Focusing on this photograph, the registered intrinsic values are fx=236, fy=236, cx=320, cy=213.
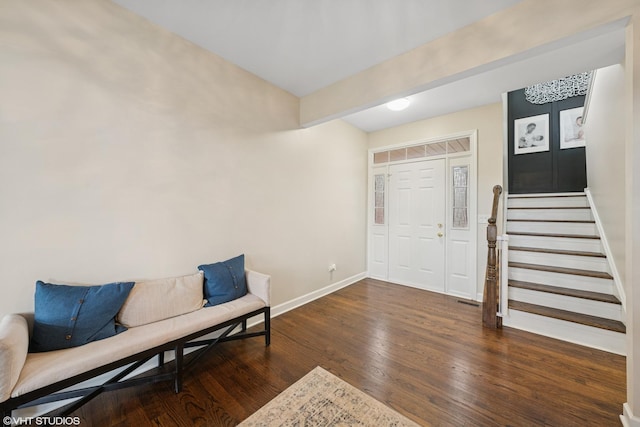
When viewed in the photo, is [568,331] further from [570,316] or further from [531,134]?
[531,134]

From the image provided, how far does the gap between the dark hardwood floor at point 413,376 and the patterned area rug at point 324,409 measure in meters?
0.08

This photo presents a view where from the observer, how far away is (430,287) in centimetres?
384

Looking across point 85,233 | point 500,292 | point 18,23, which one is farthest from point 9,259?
point 500,292

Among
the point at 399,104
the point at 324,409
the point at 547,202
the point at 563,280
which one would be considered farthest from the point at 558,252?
the point at 324,409

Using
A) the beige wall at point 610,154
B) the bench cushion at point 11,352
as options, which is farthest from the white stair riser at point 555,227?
the bench cushion at point 11,352

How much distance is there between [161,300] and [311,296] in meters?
1.96

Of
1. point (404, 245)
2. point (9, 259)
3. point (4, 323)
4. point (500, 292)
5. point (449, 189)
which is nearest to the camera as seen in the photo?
point (4, 323)

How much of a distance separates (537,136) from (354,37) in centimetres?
496

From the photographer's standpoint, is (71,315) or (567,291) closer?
(71,315)

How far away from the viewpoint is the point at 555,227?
3324 millimetres

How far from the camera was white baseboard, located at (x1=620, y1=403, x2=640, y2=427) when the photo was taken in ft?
4.35

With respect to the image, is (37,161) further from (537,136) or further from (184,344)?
(537,136)


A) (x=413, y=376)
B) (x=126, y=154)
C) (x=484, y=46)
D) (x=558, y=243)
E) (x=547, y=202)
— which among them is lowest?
(x=413, y=376)

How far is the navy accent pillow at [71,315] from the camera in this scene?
1.39 meters
